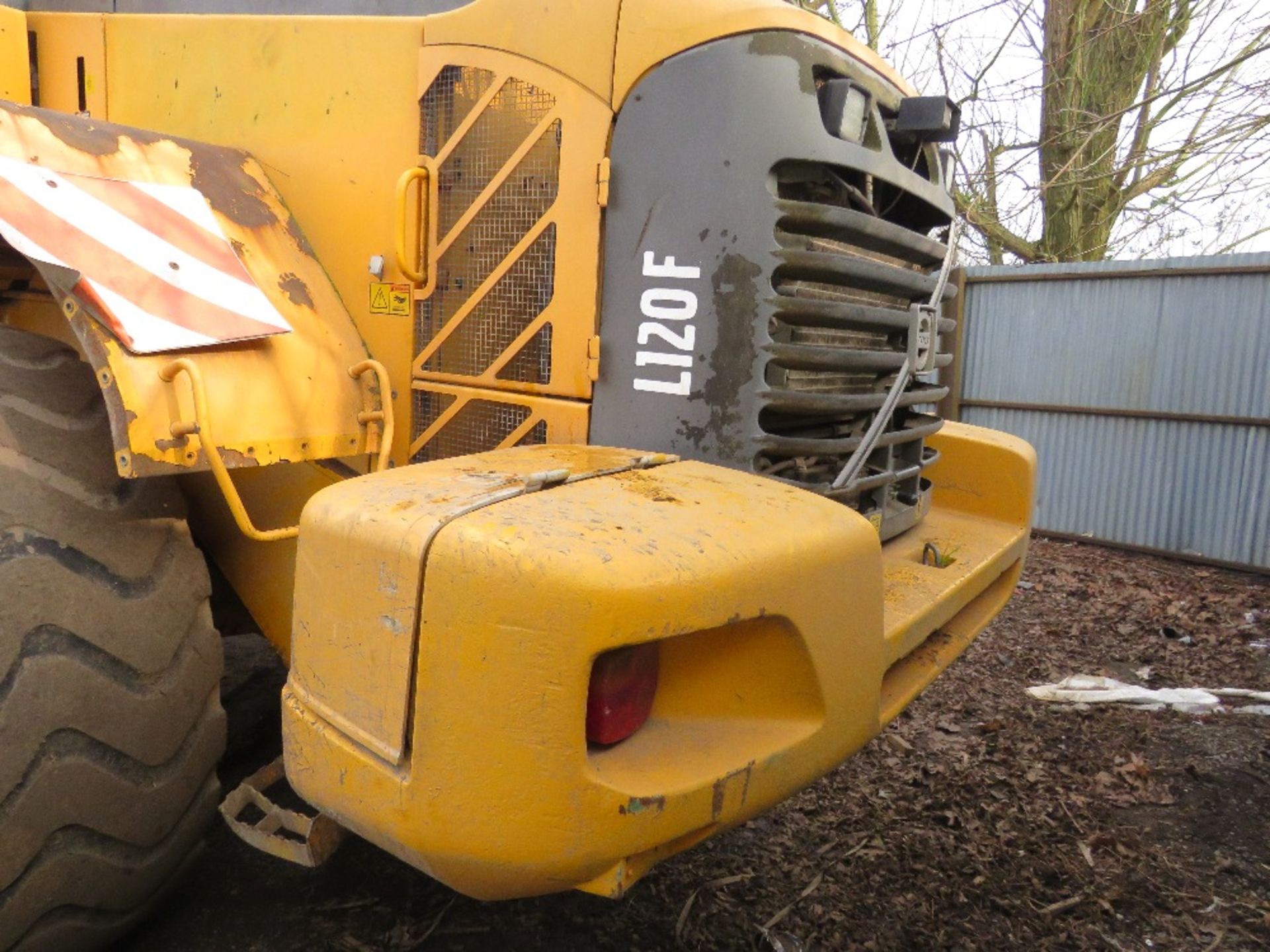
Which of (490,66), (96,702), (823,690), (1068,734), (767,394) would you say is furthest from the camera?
(1068,734)

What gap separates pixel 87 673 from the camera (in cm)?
178

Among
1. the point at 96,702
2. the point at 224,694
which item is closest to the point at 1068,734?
the point at 224,694

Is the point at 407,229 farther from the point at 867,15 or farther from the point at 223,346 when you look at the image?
the point at 867,15

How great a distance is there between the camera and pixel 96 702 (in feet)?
5.89

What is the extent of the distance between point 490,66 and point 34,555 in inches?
55.7

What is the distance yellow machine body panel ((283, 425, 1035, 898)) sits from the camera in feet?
4.48

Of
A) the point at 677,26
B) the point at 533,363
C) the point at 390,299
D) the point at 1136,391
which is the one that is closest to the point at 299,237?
the point at 390,299

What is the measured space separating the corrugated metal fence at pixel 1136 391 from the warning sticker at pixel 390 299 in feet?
22.1

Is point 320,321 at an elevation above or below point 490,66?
below

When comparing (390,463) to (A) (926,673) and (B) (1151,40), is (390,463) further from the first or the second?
(B) (1151,40)

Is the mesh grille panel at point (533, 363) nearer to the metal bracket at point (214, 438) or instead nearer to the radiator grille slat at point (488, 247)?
the radiator grille slat at point (488, 247)

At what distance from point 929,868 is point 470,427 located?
6.14 ft

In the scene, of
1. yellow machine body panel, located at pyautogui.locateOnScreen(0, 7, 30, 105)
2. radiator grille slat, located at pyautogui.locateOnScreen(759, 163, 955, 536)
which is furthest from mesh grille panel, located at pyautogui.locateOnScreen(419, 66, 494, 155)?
yellow machine body panel, located at pyautogui.locateOnScreen(0, 7, 30, 105)

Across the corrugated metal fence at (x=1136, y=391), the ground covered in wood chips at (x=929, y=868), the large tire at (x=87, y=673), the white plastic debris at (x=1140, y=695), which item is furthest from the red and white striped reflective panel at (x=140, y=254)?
the corrugated metal fence at (x=1136, y=391)
